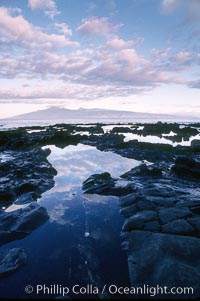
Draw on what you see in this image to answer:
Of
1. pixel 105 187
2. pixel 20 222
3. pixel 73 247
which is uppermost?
pixel 105 187

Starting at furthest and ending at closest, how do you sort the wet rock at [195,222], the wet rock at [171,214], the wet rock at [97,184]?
the wet rock at [97,184]
the wet rock at [171,214]
the wet rock at [195,222]

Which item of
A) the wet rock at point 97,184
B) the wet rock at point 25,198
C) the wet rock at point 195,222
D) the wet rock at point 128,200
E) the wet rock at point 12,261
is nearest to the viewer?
the wet rock at point 12,261

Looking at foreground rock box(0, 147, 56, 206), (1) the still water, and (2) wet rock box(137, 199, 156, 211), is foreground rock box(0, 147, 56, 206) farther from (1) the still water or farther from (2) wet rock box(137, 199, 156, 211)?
(2) wet rock box(137, 199, 156, 211)

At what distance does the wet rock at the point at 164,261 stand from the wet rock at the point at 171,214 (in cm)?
139

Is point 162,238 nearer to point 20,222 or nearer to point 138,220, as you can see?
point 138,220

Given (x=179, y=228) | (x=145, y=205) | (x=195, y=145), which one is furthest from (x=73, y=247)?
(x=195, y=145)

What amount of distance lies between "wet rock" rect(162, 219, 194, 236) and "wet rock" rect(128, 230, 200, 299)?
0.64 metres

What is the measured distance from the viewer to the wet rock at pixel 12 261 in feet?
21.5

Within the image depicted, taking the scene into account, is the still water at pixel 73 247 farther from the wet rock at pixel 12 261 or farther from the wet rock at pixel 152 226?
the wet rock at pixel 152 226

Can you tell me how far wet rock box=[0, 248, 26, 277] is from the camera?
21.5ft

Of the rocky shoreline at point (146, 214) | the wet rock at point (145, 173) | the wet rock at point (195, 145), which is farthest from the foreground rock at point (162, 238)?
the wet rock at point (195, 145)

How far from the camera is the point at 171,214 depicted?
30.0 feet

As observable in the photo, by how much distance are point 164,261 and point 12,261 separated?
489 centimetres

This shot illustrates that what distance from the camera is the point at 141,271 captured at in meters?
6.34
